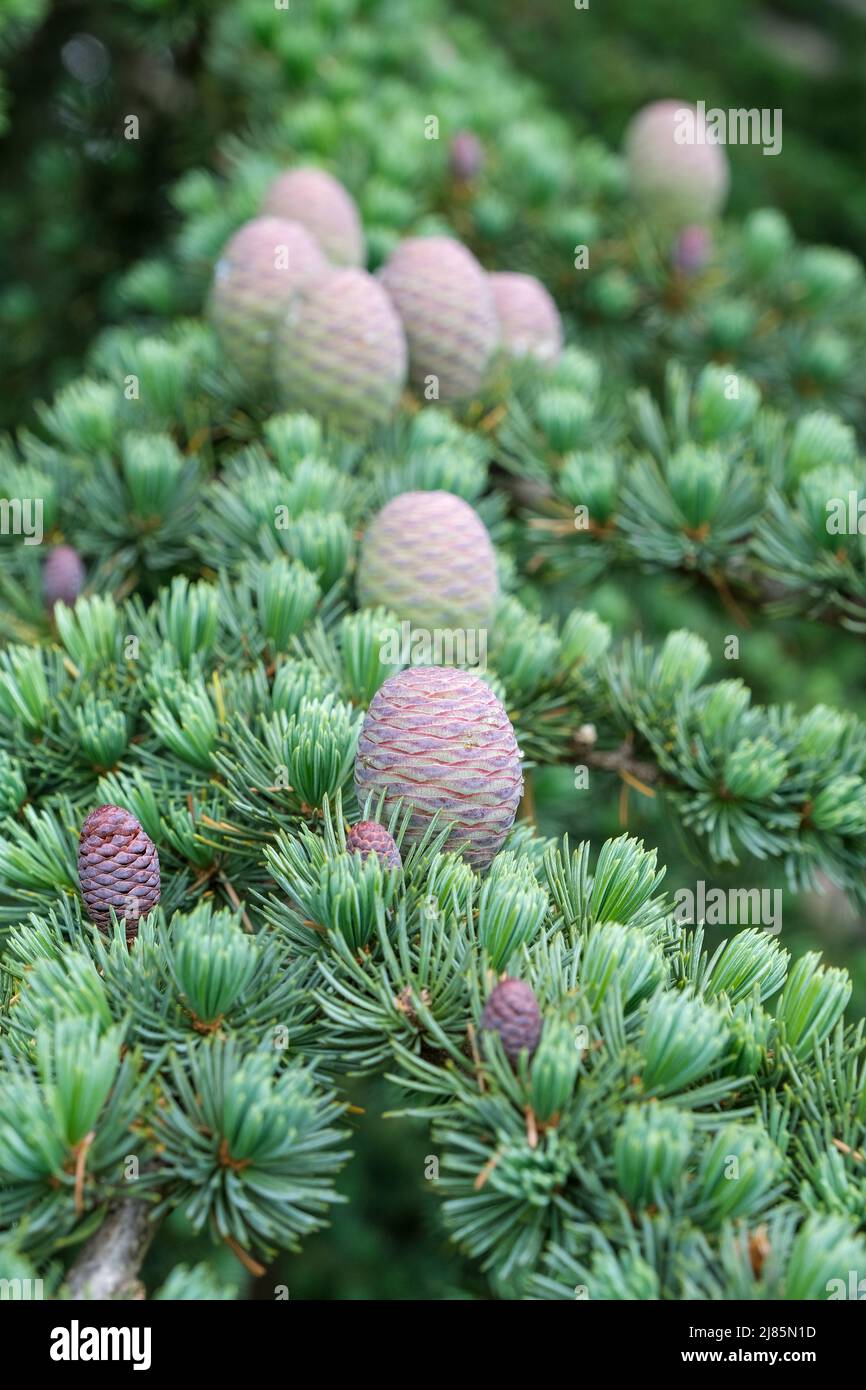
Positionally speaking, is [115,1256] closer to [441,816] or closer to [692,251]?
[441,816]

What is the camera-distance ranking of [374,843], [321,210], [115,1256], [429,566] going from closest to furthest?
[115,1256] → [374,843] → [429,566] → [321,210]

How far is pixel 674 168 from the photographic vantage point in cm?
137

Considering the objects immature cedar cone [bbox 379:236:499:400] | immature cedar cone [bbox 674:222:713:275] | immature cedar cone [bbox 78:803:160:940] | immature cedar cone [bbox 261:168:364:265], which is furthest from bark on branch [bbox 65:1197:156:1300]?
immature cedar cone [bbox 674:222:713:275]

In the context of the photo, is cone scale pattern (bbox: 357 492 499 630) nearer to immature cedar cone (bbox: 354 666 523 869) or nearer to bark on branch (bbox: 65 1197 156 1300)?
immature cedar cone (bbox: 354 666 523 869)

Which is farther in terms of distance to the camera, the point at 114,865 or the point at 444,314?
the point at 444,314

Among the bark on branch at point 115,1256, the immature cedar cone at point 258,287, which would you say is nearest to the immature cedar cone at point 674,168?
the immature cedar cone at point 258,287

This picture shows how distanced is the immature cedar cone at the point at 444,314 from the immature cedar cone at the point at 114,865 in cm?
61

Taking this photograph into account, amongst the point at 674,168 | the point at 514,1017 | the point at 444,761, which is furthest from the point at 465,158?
the point at 514,1017

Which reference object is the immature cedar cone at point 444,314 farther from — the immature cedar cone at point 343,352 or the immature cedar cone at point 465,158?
the immature cedar cone at point 465,158

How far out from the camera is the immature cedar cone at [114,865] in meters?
0.54

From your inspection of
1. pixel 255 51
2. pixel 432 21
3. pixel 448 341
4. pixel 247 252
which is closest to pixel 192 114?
pixel 255 51

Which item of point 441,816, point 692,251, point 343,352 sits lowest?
point 441,816

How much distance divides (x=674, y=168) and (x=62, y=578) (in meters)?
0.91

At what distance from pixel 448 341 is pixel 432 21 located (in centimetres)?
100
